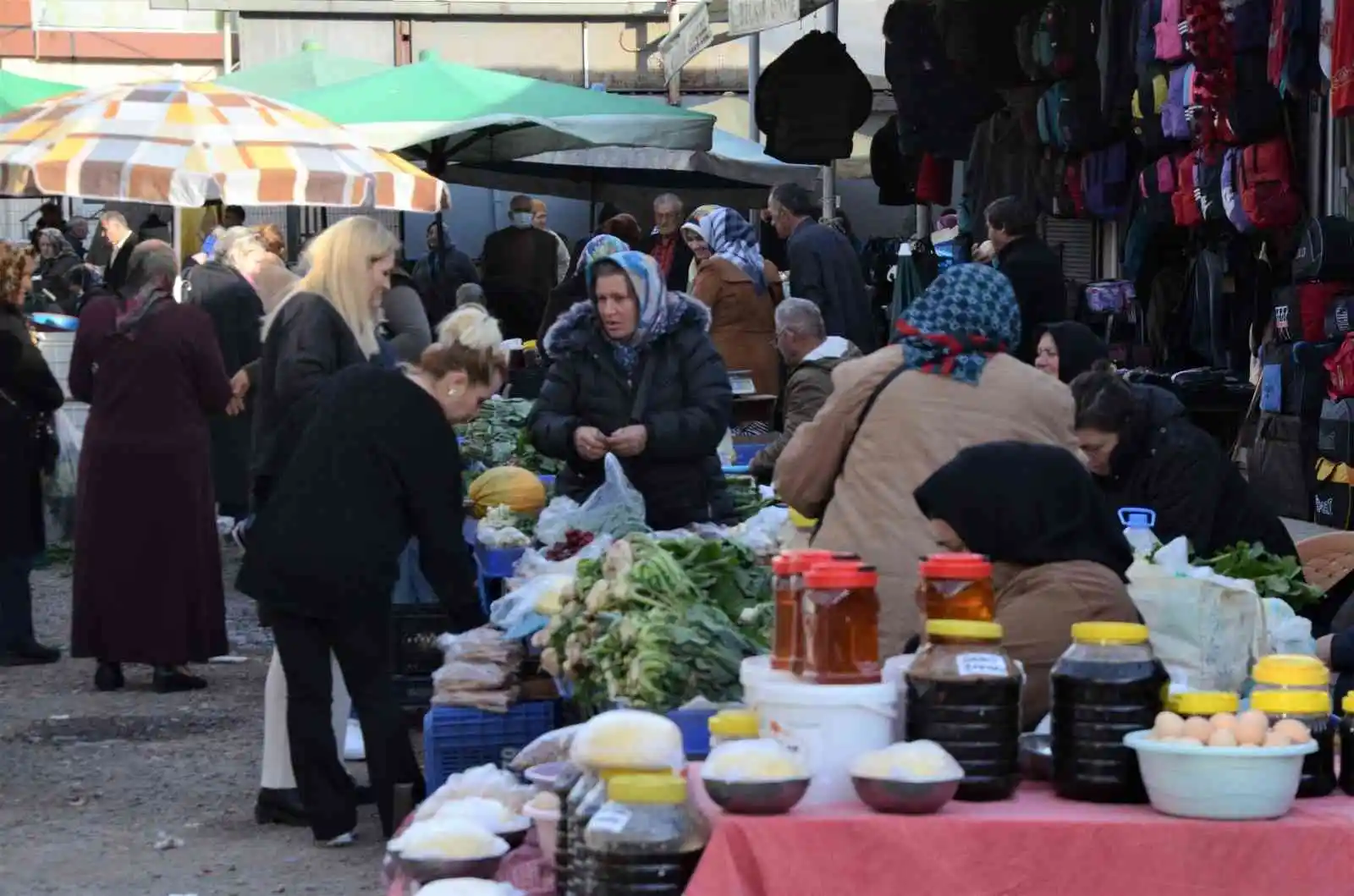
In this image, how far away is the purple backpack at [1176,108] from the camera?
1113cm

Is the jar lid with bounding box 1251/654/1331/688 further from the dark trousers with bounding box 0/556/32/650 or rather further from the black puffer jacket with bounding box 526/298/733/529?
the dark trousers with bounding box 0/556/32/650

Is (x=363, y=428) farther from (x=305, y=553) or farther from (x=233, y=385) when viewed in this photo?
(x=233, y=385)

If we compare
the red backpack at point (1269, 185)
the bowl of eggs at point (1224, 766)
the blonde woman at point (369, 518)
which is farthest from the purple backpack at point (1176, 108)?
the bowl of eggs at point (1224, 766)

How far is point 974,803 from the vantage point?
3867 mm

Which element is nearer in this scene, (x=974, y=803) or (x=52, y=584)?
(x=974, y=803)

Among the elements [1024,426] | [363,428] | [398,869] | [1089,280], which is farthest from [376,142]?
[398,869]

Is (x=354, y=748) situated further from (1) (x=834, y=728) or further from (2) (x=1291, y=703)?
(2) (x=1291, y=703)

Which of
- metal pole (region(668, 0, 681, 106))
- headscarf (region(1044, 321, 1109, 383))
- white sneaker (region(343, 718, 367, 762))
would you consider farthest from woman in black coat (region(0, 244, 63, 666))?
metal pole (region(668, 0, 681, 106))

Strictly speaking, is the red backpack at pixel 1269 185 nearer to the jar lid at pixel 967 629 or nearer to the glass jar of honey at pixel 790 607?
the glass jar of honey at pixel 790 607

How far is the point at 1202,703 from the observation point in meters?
3.87

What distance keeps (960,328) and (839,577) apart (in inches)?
60.5

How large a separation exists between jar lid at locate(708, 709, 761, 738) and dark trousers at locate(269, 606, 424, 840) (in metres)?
2.44

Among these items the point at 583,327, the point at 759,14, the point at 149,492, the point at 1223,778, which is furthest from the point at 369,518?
the point at 759,14

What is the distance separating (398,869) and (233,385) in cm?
713
